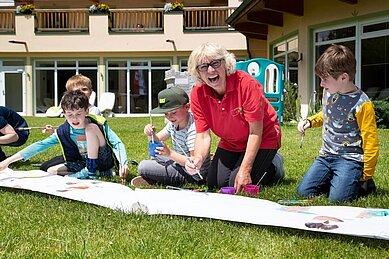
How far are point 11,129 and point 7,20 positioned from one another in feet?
65.8

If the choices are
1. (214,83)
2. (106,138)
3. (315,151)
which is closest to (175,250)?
(214,83)

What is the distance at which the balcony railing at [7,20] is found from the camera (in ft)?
78.3

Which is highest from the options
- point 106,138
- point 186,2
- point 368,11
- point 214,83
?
point 186,2

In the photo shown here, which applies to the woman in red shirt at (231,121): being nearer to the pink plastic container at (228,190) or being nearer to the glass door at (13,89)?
the pink plastic container at (228,190)

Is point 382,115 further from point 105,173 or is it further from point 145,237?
point 145,237

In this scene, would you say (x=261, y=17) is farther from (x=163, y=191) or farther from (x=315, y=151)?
(x=163, y=191)

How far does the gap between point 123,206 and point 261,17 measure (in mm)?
13513

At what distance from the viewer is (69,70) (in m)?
24.1

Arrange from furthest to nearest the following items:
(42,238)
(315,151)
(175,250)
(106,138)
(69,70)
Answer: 1. (69,70)
2. (315,151)
3. (106,138)
4. (42,238)
5. (175,250)

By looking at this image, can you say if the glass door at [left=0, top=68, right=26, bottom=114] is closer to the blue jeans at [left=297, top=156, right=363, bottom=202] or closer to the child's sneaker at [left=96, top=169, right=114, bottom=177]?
the child's sneaker at [left=96, top=169, right=114, bottom=177]

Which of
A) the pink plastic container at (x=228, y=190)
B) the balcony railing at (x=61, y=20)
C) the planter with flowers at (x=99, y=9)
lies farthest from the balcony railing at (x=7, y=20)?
the pink plastic container at (x=228, y=190)

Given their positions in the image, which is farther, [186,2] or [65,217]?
[186,2]

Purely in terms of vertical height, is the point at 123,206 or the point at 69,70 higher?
the point at 69,70

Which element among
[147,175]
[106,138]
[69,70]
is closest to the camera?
[147,175]
